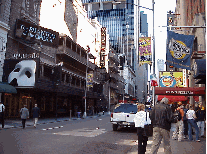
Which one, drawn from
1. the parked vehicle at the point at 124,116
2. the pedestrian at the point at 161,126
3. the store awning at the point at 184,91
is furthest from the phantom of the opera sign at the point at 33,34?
the pedestrian at the point at 161,126

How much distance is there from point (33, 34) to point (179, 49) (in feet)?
62.6

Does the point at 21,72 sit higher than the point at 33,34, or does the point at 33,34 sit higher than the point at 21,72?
the point at 33,34

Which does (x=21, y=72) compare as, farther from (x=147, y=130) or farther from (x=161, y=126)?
(x=161, y=126)

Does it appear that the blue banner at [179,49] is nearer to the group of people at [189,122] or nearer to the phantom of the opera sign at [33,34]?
Answer: the group of people at [189,122]

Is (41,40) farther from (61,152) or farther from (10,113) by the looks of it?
(61,152)

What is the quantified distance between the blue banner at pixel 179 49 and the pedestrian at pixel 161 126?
7.57 m

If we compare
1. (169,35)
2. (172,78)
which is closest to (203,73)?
(169,35)

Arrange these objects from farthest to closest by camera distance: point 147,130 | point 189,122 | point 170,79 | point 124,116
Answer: point 170,79 < point 124,116 < point 189,122 < point 147,130

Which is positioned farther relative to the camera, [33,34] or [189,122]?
[33,34]

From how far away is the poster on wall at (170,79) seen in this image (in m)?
32.9

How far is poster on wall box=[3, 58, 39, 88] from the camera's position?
2594 centimetres

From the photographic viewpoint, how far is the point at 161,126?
7230 millimetres

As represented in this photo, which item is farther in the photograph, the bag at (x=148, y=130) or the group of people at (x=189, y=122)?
the group of people at (x=189, y=122)

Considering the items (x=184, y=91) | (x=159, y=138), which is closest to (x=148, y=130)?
(x=159, y=138)
